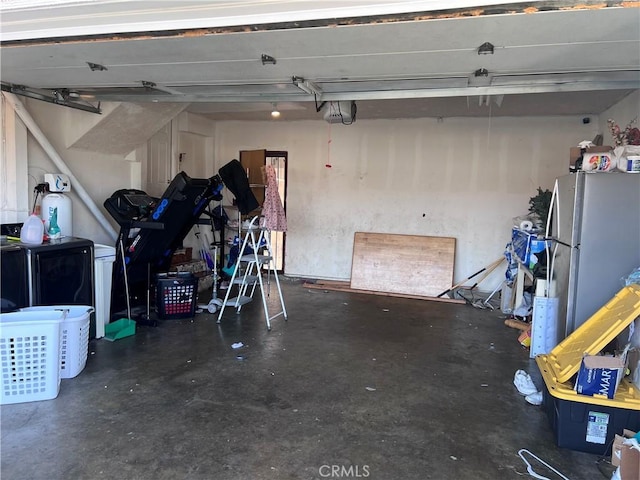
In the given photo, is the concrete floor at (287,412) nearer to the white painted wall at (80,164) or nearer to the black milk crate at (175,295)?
the black milk crate at (175,295)

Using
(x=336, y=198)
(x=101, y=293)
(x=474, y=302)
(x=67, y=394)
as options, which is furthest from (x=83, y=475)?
(x=336, y=198)

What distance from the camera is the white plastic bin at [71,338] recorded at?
3107 mm

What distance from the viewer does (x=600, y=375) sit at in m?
2.31

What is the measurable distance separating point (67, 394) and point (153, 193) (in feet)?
11.8

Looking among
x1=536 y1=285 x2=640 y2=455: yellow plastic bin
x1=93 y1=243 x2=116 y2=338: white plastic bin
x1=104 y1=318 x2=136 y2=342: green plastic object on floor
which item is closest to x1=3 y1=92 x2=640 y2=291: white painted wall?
x1=93 y1=243 x2=116 y2=338: white plastic bin

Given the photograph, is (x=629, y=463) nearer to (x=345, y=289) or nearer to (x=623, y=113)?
(x=623, y=113)

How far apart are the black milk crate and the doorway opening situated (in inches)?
94.0

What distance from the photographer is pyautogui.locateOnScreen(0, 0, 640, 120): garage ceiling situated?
2.01 metres

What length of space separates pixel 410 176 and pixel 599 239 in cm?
376

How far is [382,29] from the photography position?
2.21 metres

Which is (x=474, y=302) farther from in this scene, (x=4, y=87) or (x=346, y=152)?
(x=4, y=87)

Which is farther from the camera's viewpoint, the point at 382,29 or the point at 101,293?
the point at 101,293

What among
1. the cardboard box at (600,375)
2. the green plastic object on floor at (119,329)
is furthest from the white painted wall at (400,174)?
the cardboard box at (600,375)

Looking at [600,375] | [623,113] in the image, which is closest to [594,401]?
[600,375]
